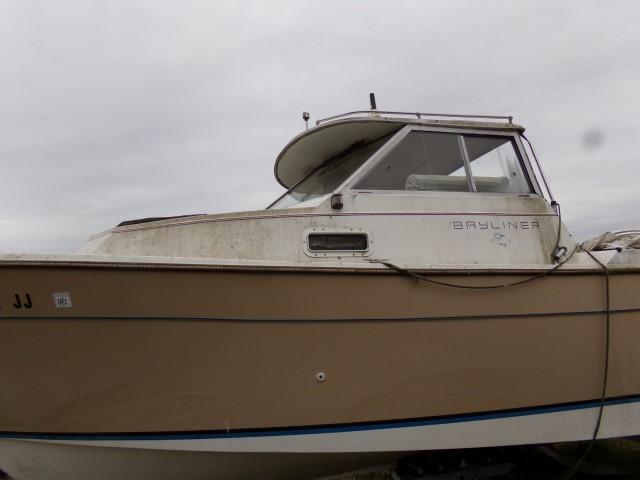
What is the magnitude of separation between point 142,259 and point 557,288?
264 cm

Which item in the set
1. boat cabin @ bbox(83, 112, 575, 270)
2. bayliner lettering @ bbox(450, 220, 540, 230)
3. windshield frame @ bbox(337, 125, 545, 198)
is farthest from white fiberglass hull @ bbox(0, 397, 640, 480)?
windshield frame @ bbox(337, 125, 545, 198)

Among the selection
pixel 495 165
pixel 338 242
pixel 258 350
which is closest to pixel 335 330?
pixel 258 350

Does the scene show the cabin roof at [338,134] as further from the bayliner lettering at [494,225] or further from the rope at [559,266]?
the rope at [559,266]

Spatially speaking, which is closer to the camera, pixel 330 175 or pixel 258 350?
pixel 258 350

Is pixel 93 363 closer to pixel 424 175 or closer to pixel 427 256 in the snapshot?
pixel 427 256

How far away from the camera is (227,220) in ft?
10.0

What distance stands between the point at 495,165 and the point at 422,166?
2.16ft

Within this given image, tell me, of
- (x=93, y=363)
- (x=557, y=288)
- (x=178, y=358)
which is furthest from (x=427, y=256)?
(x=93, y=363)

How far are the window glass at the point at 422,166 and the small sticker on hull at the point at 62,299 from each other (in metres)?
1.95

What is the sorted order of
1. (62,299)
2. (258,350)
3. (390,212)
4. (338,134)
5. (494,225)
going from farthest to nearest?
(338,134), (494,225), (390,212), (258,350), (62,299)

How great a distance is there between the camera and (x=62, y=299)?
2.55 meters

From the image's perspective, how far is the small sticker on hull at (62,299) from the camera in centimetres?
254

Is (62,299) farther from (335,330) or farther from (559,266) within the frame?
(559,266)

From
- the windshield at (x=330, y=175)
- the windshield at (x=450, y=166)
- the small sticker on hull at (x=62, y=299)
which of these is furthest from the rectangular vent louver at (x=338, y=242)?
the small sticker on hull at (x=62, y=299)
